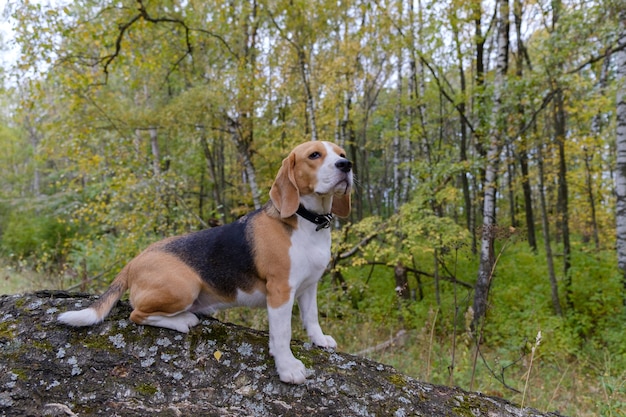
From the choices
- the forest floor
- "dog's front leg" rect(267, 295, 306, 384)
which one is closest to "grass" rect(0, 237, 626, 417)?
the forest floor

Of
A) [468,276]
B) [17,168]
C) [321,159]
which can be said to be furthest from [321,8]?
[17,168]

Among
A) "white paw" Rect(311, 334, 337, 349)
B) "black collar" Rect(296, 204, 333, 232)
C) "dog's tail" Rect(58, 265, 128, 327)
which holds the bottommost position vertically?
"white paw" Rect(311, 334, 337, 349)

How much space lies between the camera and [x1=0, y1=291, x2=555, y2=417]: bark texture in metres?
1.80

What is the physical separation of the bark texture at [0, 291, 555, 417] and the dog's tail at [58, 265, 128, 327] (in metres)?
0.05

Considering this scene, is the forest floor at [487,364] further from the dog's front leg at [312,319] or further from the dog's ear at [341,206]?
the dog's ear at [341,206]

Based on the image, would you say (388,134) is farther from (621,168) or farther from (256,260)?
(256,260)

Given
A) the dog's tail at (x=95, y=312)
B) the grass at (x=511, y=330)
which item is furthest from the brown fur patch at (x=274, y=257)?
the grass at (x=511, y=330)

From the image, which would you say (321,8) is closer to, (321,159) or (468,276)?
(321,159)

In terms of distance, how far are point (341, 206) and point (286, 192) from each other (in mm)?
542

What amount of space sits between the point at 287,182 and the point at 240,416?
1457mm

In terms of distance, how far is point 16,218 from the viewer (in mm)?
19875

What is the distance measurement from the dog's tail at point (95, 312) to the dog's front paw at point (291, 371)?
115 centimetres

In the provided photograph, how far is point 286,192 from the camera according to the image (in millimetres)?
2561

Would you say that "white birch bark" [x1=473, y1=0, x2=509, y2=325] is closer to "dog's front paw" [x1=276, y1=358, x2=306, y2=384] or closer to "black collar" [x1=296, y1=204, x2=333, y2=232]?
"black collar" [x1=296, y1=204, x2=333, y2=232]
